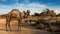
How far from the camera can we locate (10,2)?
5281 mm

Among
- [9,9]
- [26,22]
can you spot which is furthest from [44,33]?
[9,9]

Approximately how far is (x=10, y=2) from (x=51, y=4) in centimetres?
92

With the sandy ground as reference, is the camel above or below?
above

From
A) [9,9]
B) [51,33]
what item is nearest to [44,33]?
[51,33]

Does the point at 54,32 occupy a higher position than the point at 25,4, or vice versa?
the point at 25,4

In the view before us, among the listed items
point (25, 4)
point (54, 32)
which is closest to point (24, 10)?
point (25, 4)

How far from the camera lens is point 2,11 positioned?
5254mm

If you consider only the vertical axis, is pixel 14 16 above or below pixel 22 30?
above

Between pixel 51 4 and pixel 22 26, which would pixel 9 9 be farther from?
pixel 51 4

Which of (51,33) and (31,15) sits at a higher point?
(31,15)

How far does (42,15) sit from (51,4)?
1.08 ft

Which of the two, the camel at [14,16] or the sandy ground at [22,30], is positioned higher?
the camel at [14,16]

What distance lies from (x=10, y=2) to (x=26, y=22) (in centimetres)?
57

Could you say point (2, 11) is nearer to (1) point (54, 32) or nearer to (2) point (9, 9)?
(2) point (9, 9)
